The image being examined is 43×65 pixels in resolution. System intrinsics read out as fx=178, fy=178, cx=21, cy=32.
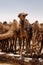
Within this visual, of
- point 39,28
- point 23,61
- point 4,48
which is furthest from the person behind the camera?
point 4,48

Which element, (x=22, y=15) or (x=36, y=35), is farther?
(x=36, y=35)

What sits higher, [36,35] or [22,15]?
[22,15]

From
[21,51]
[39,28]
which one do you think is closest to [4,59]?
[21,51]

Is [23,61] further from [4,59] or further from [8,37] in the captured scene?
[8,37]

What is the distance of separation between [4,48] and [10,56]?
2467 mm

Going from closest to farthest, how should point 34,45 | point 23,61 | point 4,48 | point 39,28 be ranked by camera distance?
point 23,61
point 34,45
point 39,28
point 4,48

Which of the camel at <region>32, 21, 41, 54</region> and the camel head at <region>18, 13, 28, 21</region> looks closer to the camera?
the camel head at <region>18, 13, 28, 21</region>

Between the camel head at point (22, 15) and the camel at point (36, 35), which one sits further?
the camel at point (36, 35)

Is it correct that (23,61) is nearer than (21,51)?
Yes

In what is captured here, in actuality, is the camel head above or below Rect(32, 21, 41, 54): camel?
above

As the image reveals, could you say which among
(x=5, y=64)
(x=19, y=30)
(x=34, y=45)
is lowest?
(x=5, y=64)

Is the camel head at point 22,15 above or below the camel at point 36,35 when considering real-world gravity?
above

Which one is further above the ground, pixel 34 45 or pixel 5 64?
pixel 34 45

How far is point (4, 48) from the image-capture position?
1093 cm
